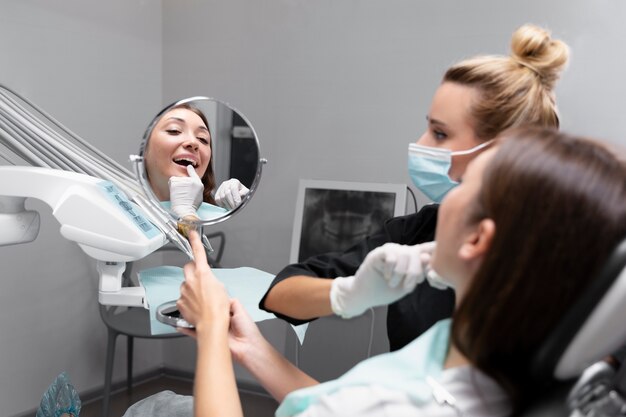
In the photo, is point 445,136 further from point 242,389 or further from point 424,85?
point 242,389

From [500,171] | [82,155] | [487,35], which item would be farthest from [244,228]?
[500,171]

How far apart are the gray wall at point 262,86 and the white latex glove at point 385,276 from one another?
210 centimetres

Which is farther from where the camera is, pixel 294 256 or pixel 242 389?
pixel 242 389

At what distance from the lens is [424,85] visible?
10.6 feet

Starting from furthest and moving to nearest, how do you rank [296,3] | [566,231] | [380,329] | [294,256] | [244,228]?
[244,228]
[296,3]
[294,256]
[380,329]
[566,231]

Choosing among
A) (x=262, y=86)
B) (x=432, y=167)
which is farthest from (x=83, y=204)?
(x=262, y=86)

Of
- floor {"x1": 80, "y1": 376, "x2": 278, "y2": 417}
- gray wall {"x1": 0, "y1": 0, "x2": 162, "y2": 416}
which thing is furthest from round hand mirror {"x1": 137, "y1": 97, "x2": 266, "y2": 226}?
floor {"x1": 80, "y1": 376, "x2": 278, "y2": 417}

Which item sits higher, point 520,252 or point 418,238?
point 520,252

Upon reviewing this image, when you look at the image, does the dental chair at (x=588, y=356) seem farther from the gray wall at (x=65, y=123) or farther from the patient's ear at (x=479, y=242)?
the gray wall at (x=65, y=123)

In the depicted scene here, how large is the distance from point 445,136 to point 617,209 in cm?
73

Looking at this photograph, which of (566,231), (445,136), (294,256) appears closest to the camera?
(566,231)

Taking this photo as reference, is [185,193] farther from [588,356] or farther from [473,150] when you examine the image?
[588,356]

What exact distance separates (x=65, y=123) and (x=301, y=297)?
8.18 feet

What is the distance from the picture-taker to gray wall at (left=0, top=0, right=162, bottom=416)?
313 cm
